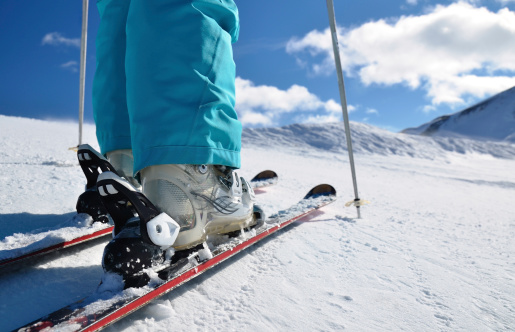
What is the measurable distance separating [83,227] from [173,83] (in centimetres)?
76

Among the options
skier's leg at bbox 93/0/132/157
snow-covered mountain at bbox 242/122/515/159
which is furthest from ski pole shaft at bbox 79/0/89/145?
snow-covered mountain at bbox 242/122/515/159

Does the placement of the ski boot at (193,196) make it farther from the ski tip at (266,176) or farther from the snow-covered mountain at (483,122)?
the snow-covered mountain at (483,122)

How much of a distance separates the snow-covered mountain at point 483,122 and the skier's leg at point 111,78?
4288cm

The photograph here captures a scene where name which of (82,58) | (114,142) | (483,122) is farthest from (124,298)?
(483,122)

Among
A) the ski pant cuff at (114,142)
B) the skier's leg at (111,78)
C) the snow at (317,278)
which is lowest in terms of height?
the snow at (317,278)

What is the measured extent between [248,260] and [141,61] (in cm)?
82

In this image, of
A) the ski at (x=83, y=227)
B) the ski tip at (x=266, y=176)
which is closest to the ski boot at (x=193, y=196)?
the ski at (x=83, y=227)

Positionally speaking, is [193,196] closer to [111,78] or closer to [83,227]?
[83,227]

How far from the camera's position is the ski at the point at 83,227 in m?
1.00

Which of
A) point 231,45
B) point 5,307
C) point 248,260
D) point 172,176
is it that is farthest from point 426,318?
point 5,307

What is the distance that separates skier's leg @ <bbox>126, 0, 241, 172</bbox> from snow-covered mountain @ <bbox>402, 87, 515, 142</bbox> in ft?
141

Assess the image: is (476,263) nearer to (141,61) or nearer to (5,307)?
(141,61)

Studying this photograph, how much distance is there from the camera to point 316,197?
2.37 m

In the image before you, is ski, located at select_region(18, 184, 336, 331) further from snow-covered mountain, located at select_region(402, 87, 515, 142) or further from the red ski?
snow-covered mountain, located at select_region(402, 87, 515, 142)
